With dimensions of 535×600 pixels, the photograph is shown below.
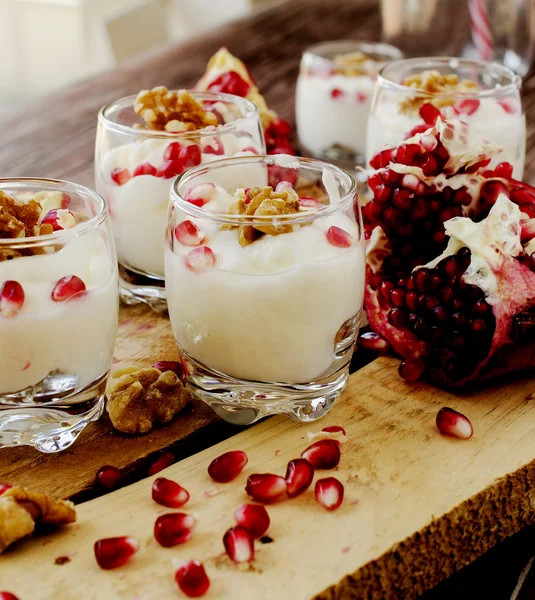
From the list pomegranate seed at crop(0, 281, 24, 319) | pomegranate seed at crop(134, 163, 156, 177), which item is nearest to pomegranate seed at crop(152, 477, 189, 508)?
pomegranate seed at crop(0, 281, 24, 319)

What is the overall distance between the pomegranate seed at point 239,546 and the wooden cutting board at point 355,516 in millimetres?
14

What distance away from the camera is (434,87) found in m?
2.20

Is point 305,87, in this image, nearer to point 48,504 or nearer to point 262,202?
point 262,202

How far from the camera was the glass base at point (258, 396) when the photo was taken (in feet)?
5.01

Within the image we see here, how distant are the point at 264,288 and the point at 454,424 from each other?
15.6 inches

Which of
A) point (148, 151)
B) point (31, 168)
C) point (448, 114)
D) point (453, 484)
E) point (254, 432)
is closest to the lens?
point (453, 484)

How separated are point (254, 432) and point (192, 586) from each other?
1.31 ft

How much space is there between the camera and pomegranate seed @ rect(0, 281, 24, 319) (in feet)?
4.29

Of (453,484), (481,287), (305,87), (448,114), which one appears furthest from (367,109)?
(453,484)

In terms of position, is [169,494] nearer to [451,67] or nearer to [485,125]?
[485,125]

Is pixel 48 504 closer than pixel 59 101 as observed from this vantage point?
Yes

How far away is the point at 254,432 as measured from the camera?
60.4 inches

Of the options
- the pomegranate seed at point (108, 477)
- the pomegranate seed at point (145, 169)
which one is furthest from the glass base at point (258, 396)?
the pomegranate seed at point (145, 169)

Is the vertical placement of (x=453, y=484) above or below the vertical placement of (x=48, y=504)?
below
